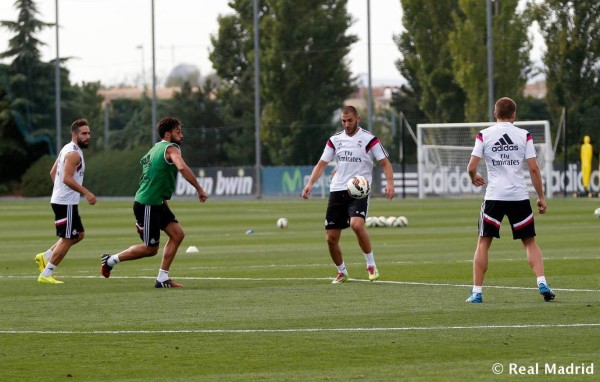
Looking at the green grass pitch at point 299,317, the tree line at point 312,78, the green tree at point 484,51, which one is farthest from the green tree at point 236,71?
the green grass pitch at point 299,317

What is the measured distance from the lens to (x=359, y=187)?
16.9 meters

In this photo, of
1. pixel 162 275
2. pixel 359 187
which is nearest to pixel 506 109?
pixel 359 187

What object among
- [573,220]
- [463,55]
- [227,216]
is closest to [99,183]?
[463,55]

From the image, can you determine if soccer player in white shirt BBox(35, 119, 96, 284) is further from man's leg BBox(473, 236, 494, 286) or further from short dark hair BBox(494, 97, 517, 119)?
short dark hair BBox(494, 97, 517, 119)

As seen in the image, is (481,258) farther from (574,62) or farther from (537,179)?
(574,62)

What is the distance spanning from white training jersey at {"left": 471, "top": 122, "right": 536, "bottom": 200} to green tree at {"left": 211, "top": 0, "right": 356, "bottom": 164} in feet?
206

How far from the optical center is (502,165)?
45.0 ft

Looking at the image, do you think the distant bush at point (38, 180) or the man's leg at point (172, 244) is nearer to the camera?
the man's leg at point (172, 244)

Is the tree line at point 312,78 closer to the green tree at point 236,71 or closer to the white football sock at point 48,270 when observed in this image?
the green tree at point 236,71

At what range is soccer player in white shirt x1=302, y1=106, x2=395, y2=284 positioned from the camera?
17.0 m

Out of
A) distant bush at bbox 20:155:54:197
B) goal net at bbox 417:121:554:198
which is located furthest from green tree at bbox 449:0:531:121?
distant bush at bbox 20:155:54:197

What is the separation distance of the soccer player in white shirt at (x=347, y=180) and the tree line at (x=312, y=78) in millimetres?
49368

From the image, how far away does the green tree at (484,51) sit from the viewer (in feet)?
225

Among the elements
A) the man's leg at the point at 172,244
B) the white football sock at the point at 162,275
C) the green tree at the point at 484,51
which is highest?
the green tree at the point at 484,51
